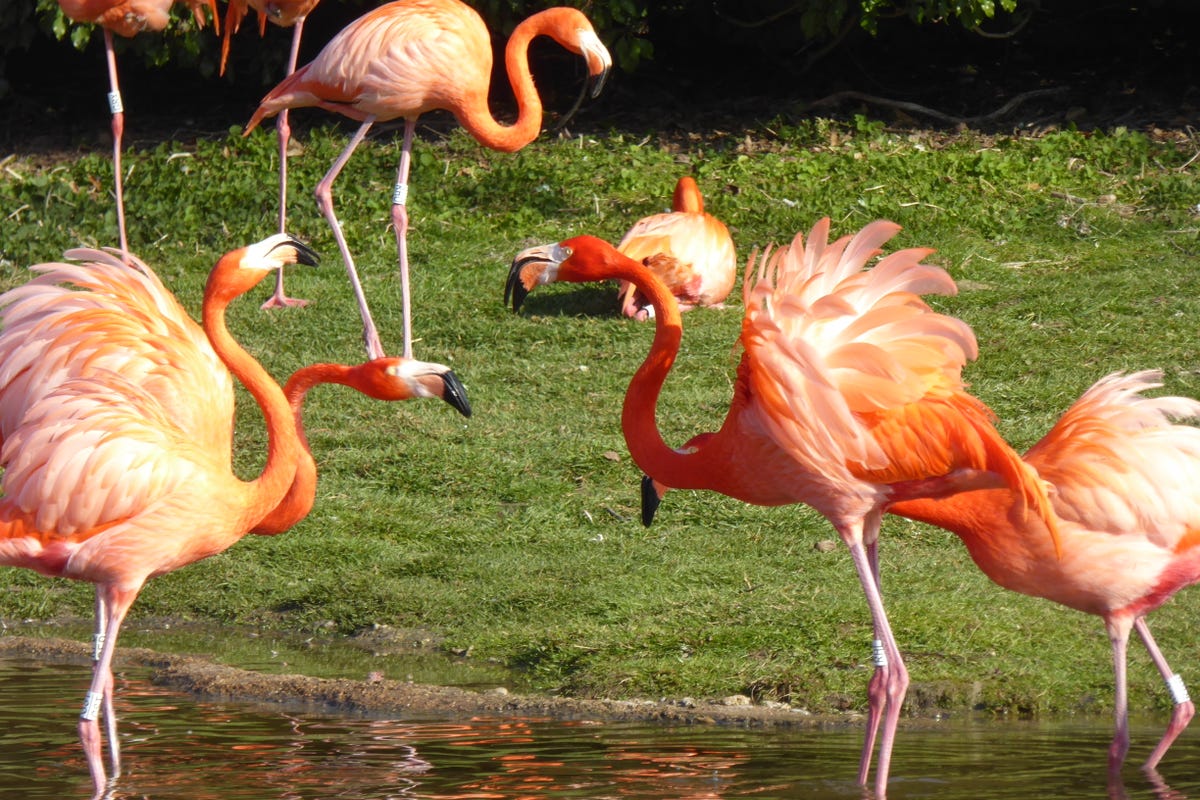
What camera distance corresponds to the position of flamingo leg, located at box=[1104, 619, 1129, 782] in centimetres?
391

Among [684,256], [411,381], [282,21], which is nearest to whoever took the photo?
[411,381]

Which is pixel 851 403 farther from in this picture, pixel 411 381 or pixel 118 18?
pixel 118 18

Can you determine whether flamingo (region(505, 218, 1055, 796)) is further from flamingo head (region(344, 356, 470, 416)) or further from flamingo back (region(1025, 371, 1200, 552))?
flamingo head (region(344, 356, 470, 416))

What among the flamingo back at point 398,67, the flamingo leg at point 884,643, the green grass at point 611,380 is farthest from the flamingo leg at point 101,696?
the flamingo back at point 398,67

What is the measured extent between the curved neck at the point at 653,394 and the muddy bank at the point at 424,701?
603mm

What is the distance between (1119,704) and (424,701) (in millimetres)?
1801

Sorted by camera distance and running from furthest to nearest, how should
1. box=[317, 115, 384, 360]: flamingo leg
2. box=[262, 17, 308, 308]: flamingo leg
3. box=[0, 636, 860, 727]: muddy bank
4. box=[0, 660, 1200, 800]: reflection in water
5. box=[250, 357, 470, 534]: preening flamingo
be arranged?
box=[262, 17, 308, 308]: flamingo leg < box=[317, 115, 384, 360]: flamingo leg < box=[0, 636, 860, 727]: muddy bank < box=[250, 357, 470, 534]: preening flamingo < box=[0, 660, 1200, 800]: reflection in water

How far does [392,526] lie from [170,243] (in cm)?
364

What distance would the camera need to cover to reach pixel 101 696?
13.6 ft

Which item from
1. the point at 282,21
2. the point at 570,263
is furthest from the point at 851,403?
the point at 282,21

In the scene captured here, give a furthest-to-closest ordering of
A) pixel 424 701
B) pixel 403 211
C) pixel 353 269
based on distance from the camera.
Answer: pixel 403 211 → pixel 353 269 → pixel 424 701

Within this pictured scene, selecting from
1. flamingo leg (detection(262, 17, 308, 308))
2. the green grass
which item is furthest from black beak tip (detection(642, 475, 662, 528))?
flamingo leg (detection(262, 17, 308, 308))

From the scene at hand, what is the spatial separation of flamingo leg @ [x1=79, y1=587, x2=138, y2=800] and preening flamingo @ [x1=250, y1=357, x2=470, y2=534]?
0.41m

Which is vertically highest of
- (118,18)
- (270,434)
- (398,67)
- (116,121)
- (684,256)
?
(118,18)
